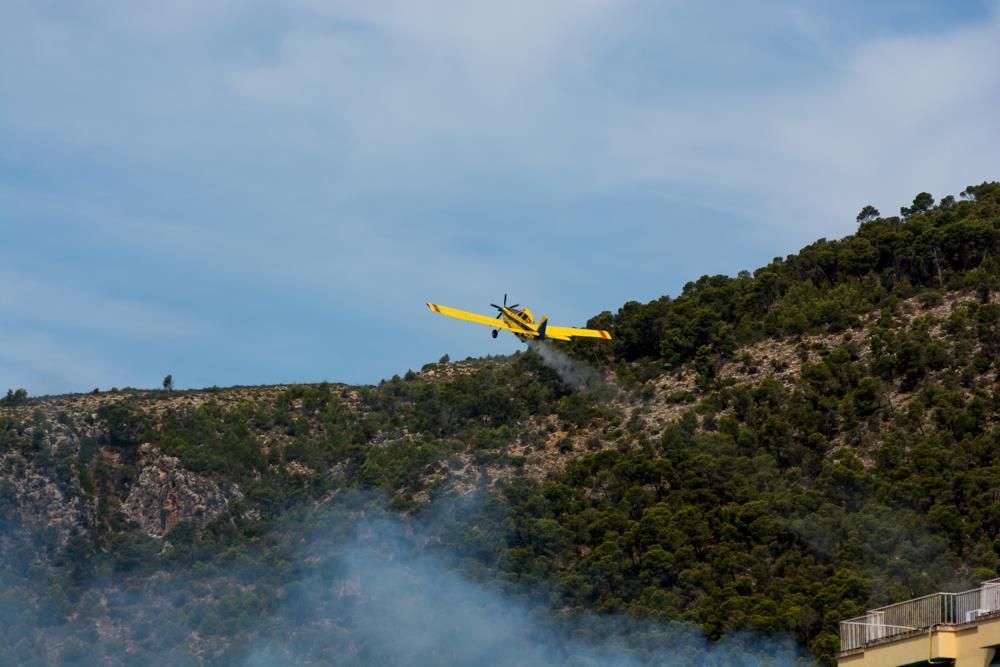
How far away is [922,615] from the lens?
58.1 meters

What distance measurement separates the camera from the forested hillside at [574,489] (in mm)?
102312

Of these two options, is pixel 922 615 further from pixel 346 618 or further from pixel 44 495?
pixel 44 495

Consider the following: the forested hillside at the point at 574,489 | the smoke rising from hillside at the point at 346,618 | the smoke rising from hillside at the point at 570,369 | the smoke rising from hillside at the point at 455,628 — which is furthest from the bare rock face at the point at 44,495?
the smoke rising from hillside at the point at 570,369

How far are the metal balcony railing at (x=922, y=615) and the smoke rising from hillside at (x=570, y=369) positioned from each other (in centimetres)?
7684

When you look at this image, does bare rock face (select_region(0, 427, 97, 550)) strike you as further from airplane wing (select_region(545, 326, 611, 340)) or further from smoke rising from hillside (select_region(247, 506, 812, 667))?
airplane wing (select_region(545, 326, 611, 340))

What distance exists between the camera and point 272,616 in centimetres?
11175

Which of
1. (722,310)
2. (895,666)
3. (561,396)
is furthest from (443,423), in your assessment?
(895,666)

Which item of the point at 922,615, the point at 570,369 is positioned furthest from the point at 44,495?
the point at 922,615

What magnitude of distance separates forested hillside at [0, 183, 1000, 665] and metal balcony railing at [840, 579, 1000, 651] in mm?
29788

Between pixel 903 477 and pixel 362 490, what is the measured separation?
3364 cm

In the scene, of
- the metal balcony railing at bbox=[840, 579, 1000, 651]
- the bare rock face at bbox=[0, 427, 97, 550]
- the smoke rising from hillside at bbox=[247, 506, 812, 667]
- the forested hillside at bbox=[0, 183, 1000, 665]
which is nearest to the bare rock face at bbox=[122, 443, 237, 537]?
the forested hillside at bbox=[0, 183, 1000, 665]

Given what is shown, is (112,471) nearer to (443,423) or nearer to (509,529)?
(443,423)

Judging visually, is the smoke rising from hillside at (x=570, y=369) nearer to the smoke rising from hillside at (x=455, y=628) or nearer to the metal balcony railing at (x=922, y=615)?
the smoke rising from hillside at (x=455, y=628)

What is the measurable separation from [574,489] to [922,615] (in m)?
63.3
